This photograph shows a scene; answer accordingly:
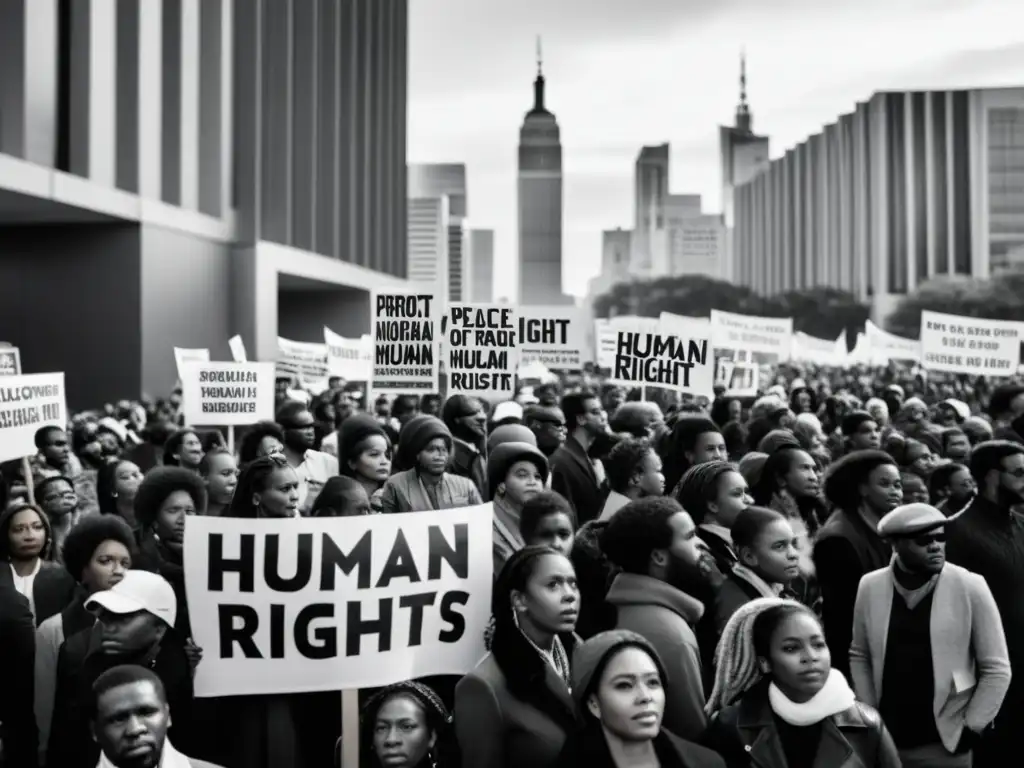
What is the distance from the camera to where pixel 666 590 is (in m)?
4.61

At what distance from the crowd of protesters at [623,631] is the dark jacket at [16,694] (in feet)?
0.03

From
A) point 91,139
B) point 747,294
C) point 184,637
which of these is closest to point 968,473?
point 184,637

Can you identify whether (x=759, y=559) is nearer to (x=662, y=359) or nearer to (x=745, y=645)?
(x=745, y=645)

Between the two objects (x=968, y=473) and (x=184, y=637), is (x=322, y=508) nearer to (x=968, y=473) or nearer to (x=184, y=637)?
(x=184, y=637)

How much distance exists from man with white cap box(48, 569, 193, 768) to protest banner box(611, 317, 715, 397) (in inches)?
334

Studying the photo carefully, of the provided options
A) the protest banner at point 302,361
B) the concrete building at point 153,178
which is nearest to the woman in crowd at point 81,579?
the protest banner at point 302,361

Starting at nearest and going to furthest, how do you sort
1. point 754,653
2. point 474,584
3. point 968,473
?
point 754,653 < point 474,584 < point 968,473

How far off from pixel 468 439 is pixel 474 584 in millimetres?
4963

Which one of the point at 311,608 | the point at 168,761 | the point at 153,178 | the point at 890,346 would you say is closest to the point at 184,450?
the point at 311,608

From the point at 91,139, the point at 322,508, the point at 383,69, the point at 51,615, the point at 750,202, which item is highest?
the point at 750,202

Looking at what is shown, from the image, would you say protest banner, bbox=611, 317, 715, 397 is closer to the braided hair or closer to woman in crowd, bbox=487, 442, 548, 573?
woman in crowd, bbox=487, 442, 548, 573

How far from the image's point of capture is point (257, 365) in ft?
42.7

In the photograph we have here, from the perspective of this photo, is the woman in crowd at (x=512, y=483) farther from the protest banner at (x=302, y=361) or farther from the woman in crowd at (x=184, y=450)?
the protest banner at (x=302, y=361)

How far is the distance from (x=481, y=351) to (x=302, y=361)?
24.6 feet
